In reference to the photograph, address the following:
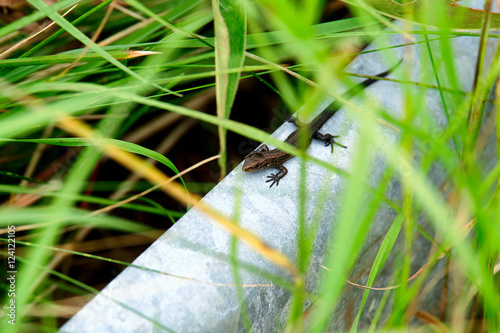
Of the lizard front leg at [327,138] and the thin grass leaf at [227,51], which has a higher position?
the lizard front leg at [327,138]

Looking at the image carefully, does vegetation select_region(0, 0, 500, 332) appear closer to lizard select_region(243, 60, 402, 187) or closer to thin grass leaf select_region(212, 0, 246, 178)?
thin grass leaf select_region(212, 0, 246, 178)

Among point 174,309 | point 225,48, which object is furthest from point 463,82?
point 174,309

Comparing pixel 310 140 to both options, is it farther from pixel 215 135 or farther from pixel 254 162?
pixel 215 135

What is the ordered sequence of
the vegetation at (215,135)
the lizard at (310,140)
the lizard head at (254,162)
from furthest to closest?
the lizard head at (254,162) → the lizard at (310,140) → the vegetation at (215,135)

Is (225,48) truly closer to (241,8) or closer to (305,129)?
(241,8)

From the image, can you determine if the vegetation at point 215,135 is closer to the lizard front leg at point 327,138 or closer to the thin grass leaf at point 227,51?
the thin grass leaf at point 227,51

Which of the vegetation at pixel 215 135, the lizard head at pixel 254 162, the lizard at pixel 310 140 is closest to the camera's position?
the vegetation at pixel 215 135

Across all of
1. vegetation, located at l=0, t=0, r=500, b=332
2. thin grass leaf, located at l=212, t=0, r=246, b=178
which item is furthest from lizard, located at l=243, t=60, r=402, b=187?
thin grass leaf, located at l=212, t=0, r=246, b=178

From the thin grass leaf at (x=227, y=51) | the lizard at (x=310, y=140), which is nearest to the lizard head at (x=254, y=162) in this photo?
the lizard at (x=310, y=140)

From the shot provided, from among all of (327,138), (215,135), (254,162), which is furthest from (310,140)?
(215,135)
